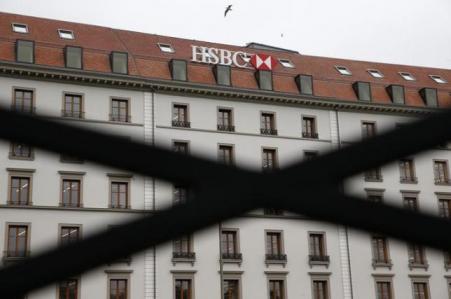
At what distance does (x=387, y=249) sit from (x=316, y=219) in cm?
4693

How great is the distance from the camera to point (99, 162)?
5.76 ft

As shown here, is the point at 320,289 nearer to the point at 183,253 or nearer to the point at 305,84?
the point at 183,253

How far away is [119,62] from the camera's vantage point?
44969 millimetres

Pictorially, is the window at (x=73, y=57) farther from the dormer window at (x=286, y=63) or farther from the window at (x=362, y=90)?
the window at (x=362, y=90)

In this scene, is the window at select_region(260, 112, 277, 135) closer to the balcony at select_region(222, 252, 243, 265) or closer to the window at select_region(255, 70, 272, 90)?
the window at select_region(255, 70, 272, 90)

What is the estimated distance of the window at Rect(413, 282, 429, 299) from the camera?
154 feet

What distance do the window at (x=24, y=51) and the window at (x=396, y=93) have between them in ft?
77.5

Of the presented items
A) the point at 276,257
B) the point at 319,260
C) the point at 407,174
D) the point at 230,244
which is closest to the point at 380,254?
the point at 319,260

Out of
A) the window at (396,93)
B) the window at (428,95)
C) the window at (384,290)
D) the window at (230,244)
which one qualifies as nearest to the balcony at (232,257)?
the window at (230,244)

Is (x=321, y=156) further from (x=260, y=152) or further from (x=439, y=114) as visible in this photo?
(x=260, y=152)

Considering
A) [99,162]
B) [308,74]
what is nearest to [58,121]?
[99,162]

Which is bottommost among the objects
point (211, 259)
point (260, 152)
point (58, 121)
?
point (58, 121)

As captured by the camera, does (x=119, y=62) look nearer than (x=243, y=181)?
No

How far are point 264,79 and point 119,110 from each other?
9.77 meters
